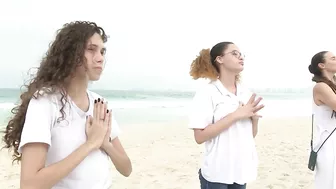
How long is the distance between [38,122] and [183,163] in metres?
6.05

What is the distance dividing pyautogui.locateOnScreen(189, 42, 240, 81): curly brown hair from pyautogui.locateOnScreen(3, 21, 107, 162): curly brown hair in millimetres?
1561

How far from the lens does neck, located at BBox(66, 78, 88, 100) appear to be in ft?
5.14

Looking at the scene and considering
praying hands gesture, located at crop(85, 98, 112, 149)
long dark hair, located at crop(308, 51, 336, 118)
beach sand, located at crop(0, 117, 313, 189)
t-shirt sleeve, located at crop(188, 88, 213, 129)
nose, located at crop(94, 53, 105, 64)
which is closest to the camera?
praying hands gesture, located at crop(85, 98, 112, 149)

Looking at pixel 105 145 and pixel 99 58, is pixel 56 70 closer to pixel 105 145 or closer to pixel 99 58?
pixel 99 58

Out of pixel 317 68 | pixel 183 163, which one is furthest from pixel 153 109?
pixel 317 68

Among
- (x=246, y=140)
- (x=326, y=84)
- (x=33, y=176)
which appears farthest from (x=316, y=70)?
(x=33, y=176)

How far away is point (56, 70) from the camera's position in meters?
1.51

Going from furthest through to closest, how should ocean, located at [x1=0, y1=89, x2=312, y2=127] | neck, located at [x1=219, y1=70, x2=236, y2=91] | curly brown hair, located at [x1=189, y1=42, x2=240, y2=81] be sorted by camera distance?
ocean, located at [x1=0, y1=89, x2=312, y2=127], curly brown hair, located at [x1=189, y1=42, x2=240, y2=81], neck, located at [x1=219, y1=70, x2=236, y2=91]

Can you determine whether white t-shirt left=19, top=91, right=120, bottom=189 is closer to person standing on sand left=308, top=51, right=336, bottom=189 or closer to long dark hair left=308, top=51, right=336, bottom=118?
person standing on sand left=308, top=51, right=336, bottom=189

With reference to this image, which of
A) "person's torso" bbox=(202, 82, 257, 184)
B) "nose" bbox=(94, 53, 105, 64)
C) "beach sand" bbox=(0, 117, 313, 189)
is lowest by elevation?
"beach sand" bbox=(0, 117, 313, 189)

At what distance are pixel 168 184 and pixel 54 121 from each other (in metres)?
4.44

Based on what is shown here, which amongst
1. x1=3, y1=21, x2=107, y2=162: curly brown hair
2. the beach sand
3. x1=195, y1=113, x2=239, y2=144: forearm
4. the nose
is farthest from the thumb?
the beach sand

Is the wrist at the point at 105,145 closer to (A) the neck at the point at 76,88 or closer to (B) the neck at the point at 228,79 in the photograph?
(A) the neck at the point at 76,88

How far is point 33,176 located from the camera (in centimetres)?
133
